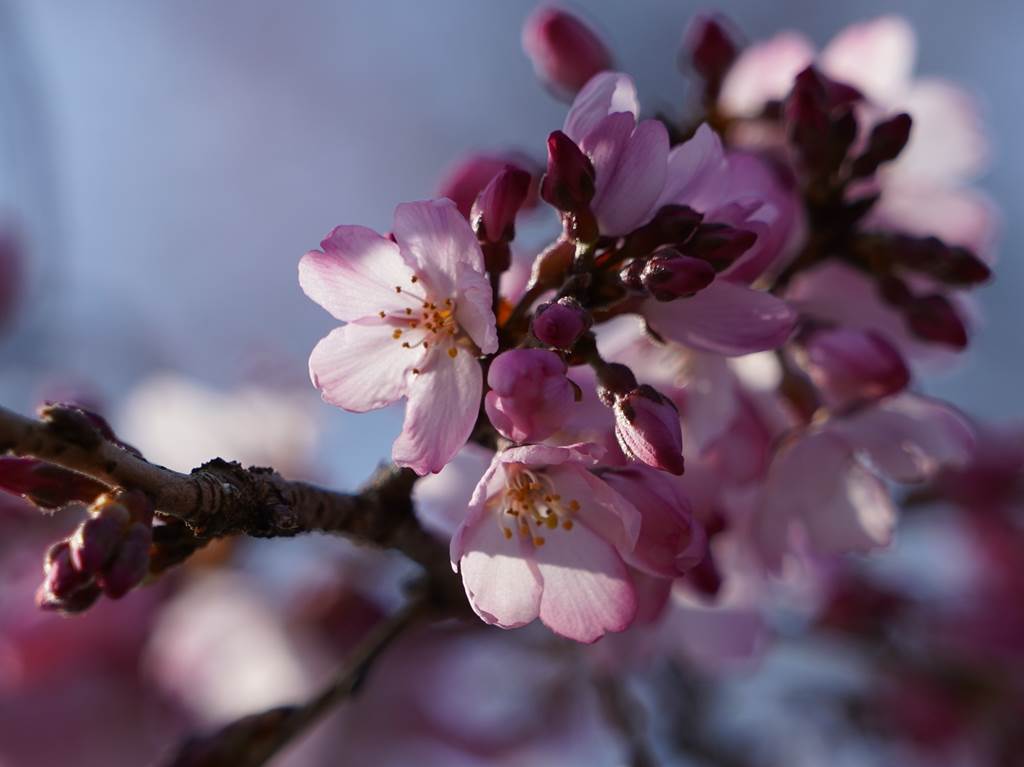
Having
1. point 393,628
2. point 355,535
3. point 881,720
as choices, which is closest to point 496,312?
point 355,535

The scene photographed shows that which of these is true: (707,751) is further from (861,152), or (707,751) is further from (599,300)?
(599,300)

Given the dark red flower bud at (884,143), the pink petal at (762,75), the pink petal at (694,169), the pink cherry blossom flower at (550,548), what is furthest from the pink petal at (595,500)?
the pink petal at (762,75)

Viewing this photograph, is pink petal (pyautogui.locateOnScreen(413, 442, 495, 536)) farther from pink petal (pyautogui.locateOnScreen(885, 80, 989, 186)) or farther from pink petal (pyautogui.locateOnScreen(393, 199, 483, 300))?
pink petal (pyautogui.locateOnScreen(885, 80, 989, 186))

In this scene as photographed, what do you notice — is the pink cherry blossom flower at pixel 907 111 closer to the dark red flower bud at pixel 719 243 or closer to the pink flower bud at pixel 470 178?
the pink flower bud at pixel 470 178

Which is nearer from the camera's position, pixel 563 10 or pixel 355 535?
pixel 355 535

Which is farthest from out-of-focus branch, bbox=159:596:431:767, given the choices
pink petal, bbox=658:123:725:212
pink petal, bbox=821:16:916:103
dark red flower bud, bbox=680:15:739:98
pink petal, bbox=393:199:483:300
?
pink petal, bbox=821:16:916:103
